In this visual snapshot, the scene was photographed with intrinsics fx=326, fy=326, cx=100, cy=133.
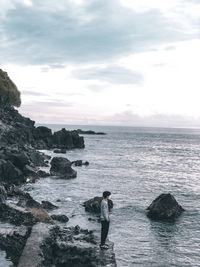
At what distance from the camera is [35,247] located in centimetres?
1622

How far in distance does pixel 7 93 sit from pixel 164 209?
93767mm

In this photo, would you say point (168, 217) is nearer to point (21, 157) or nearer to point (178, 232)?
point (178, 232)

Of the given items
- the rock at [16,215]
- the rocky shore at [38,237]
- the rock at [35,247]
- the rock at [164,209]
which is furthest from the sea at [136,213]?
the rock at [16,215]

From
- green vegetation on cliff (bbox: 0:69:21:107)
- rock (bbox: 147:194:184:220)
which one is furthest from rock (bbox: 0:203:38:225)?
green vegetation on cliff (bbox: 0:69:21:107)

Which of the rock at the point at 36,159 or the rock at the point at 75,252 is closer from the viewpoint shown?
the rock at the point at 75,252

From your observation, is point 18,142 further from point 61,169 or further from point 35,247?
point 35,247

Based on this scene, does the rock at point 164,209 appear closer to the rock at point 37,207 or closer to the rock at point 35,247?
the rock at point 37,207

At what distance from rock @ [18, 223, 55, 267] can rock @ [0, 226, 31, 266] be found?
59 cm

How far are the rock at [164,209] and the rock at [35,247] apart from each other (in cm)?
1393

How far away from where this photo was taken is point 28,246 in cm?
1630

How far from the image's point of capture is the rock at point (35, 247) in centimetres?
1490

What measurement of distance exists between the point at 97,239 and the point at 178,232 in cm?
1115

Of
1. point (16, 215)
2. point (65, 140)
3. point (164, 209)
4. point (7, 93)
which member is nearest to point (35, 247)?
point (16, 215)

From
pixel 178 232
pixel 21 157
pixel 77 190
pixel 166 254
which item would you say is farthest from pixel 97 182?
pixel 166 254
